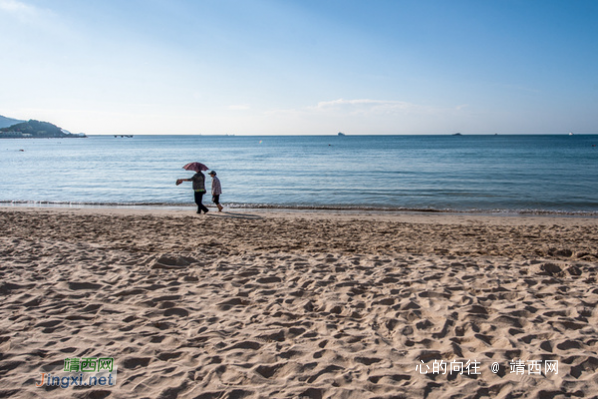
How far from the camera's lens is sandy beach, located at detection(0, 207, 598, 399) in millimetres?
3352

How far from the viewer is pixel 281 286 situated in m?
5.77

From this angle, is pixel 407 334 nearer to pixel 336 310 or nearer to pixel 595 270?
pixel 336 310

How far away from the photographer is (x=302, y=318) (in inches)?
184

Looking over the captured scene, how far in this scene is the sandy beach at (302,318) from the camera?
3352 mm
